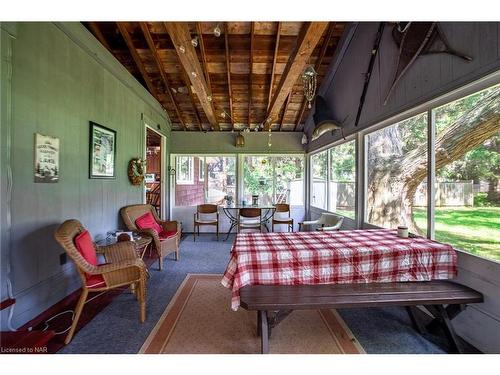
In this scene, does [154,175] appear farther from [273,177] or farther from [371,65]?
[371,65]

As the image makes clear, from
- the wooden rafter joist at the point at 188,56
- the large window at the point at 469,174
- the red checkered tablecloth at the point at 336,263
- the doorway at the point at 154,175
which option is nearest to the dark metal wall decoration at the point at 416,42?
the large window at the point at 469,174

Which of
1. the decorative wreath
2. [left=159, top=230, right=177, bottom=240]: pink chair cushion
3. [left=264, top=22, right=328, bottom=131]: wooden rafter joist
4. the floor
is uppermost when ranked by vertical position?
[left=264, top=22, right=328, bottom=131]: wooden rafter joist

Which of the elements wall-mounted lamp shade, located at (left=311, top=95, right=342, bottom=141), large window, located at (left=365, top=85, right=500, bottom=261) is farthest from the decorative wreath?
large window, located at (left=365, top=85, right=500, bottom=261)

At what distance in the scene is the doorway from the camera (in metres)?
5.66

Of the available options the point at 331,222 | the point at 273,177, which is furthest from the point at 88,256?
the point at 273,177

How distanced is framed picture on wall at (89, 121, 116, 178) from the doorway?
147cm

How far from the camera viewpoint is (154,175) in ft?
22.1

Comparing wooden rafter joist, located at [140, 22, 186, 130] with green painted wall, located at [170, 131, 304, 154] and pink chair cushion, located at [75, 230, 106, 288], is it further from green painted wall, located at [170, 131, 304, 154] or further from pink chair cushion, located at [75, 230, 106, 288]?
pink chair cushion, located at [75, 230, 106, 288]

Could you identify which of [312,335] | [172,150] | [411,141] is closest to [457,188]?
[411,141]

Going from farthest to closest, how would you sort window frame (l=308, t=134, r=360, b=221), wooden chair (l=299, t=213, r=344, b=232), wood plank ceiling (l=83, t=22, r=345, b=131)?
wooden chair (l=299, t=213, r=344, b=232), window frame (l=308, t=134, r=360, b=221), wood plank ceiling (l=83, t=22, r=345, b=131)

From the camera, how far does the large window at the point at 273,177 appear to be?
628 centimetres

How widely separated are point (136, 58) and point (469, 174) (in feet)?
15.0

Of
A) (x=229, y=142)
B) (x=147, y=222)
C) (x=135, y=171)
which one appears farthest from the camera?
(x=229, y=142)

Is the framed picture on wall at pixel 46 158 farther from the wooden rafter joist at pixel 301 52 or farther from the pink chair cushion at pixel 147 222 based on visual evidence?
the wooden rafter joist at pixel 301 52
